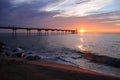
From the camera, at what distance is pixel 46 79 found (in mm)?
8672

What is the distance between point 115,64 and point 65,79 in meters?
12.7

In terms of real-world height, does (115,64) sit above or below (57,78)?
below

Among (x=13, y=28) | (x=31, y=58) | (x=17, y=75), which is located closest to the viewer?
(x=17, y=75)

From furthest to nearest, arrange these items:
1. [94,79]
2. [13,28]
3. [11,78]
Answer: [13,28]
[94,79]
[11,78]

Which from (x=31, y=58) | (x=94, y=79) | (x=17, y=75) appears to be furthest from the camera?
(x=31, y=58)

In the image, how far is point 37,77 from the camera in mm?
8859

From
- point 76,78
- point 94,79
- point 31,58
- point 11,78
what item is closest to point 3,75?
point 11,78

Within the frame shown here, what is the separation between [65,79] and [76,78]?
0.77 meters

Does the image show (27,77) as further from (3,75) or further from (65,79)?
(65,79)

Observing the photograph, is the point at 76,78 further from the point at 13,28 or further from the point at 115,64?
the point at 13,28

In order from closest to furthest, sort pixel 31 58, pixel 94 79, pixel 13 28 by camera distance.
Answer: pixel 94 79 < pixel 31 58 < pixel 13 28

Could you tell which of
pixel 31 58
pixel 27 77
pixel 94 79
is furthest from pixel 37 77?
pixel 31 58

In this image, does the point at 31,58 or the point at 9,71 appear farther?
the point at 31,58

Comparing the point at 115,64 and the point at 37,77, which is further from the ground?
the point at 37,77
